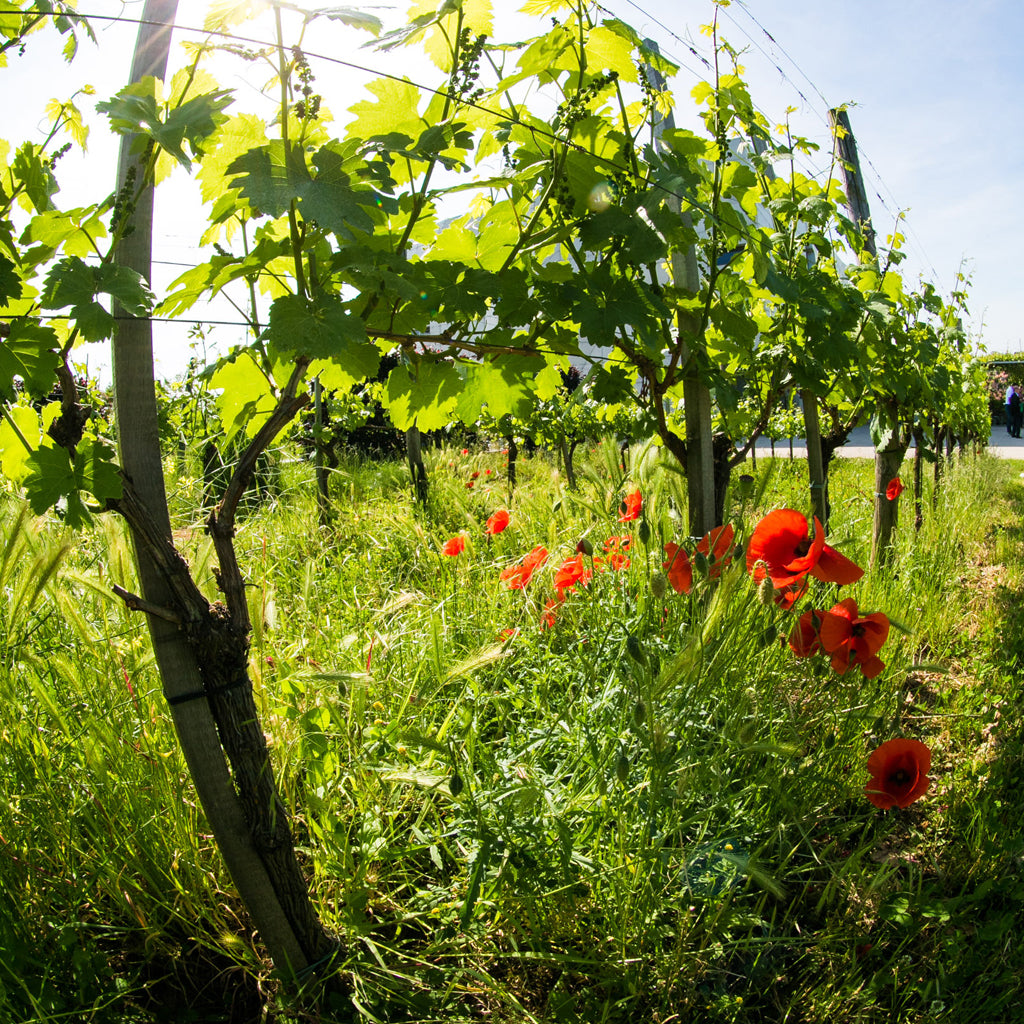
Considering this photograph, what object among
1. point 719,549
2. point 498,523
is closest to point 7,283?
point 719,549

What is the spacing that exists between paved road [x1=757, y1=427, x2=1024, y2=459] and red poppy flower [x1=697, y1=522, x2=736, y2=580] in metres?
8.14

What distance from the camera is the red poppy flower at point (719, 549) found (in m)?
1.55

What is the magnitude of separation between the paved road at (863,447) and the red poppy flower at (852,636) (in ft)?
26.8

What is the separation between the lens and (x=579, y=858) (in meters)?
1.17

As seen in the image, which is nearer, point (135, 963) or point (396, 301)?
point (396, 301)

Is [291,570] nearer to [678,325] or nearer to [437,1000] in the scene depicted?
[678,325]

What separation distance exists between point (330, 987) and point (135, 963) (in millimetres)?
358

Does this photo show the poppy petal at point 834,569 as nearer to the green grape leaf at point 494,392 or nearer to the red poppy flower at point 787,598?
the red poppy flower at point 787,598

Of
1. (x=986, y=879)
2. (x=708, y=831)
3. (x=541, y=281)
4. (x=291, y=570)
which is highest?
(x=541, y=281)

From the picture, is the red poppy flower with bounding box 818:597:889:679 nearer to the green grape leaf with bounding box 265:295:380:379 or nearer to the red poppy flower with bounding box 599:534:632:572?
the red poppy flower with bounding box 599:534:632:572

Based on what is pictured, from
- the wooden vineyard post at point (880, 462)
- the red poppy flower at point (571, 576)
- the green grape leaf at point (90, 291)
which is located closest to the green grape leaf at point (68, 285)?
the green grape leaf at point (90, 291)

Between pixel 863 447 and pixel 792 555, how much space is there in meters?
18.0

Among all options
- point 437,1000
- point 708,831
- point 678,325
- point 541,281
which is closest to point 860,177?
point 678,325

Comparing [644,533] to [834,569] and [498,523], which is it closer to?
[834,569]
